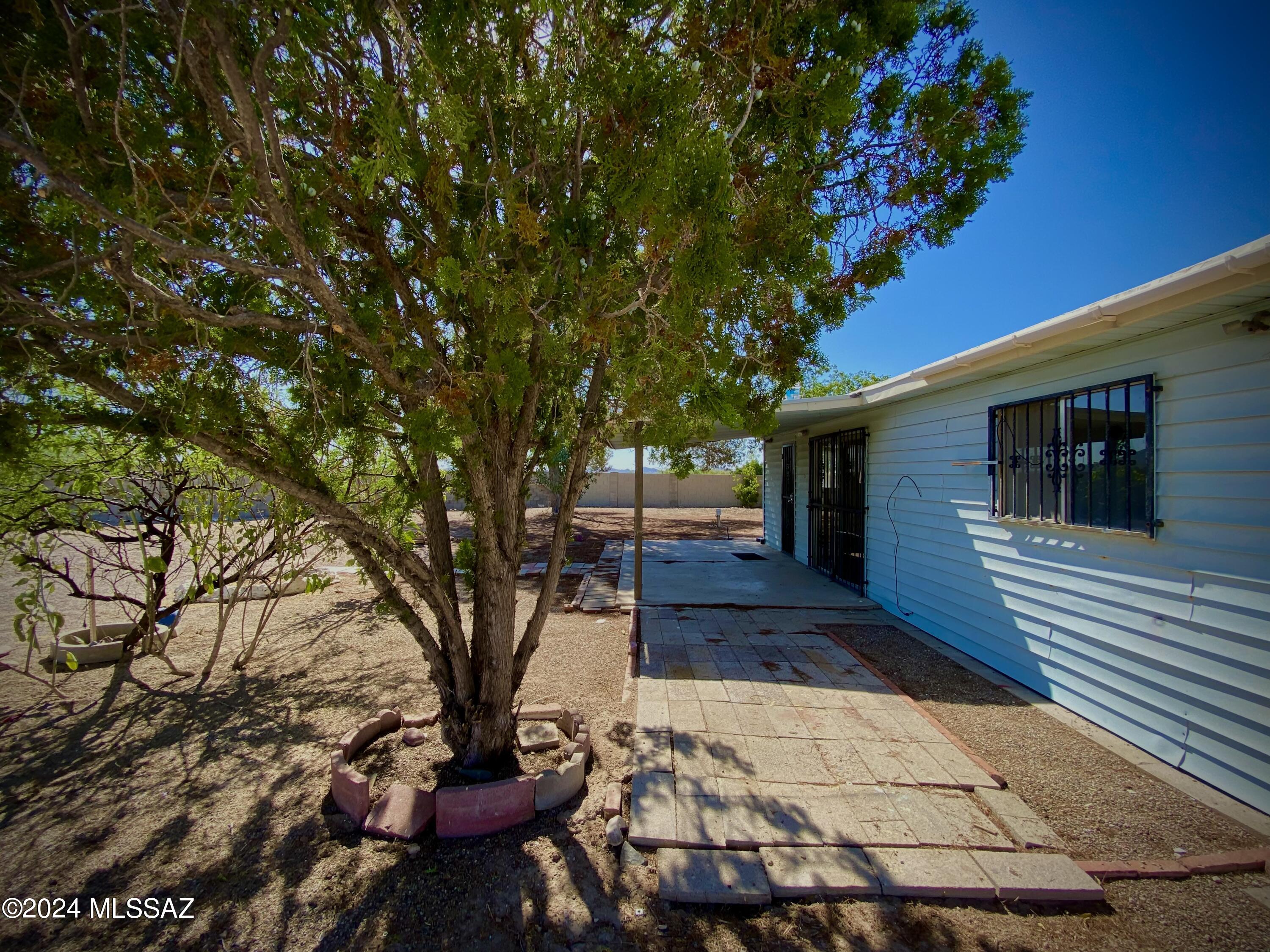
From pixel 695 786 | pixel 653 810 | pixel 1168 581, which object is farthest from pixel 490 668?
pixel 1168 581

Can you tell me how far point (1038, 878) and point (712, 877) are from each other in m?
1.40

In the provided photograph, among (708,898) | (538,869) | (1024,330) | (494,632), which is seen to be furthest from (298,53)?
(1024,330)

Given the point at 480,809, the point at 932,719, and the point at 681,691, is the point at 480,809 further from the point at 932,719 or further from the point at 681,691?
the point at 932,719

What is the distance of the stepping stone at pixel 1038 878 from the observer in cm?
213

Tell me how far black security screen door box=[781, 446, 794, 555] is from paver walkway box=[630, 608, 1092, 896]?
620cm

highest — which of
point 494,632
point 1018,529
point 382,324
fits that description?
point 382,324

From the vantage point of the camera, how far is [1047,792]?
2812 millimetres

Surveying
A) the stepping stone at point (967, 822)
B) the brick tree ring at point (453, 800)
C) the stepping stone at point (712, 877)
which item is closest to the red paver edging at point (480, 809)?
the brick tree ring at point (453, 800)

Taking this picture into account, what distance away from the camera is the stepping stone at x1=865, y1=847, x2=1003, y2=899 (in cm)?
214

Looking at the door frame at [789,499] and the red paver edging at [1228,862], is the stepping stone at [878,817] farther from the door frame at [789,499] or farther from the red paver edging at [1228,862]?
the door frame at [789,499]

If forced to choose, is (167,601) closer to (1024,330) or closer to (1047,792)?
(1047,792)

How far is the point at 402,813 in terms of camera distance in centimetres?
261

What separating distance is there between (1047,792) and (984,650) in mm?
2131

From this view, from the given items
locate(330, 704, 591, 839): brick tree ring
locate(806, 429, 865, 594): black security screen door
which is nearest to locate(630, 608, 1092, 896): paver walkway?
locate(330, 704, 591, 839): brick tree ring
